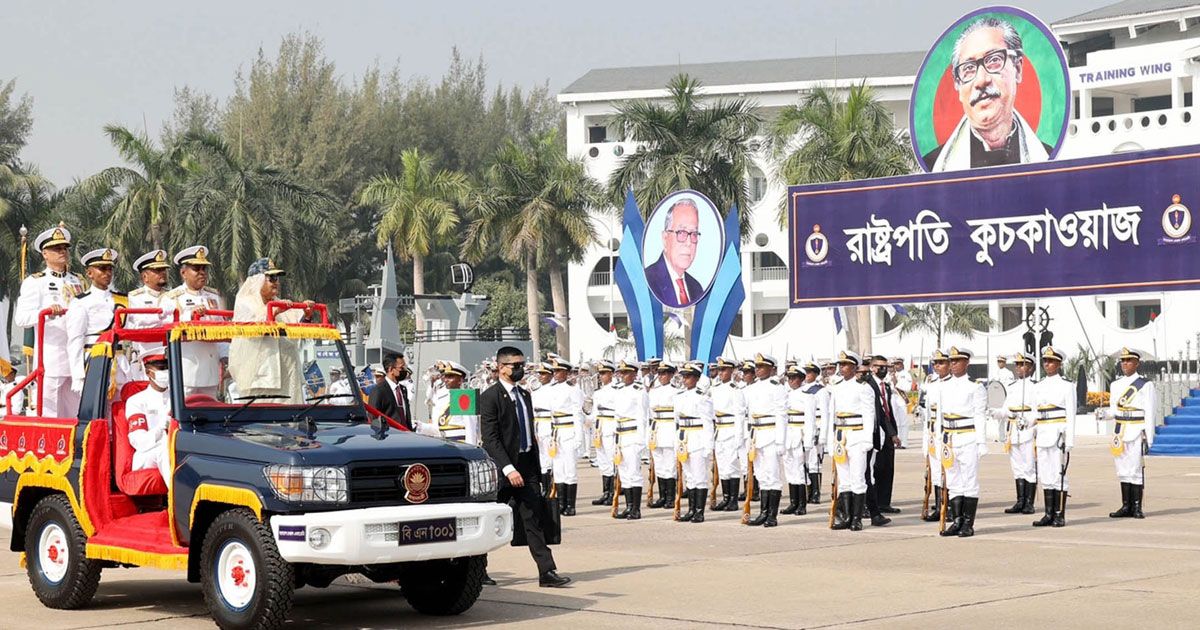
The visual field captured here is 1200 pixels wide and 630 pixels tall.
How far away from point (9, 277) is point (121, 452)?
47.4 meters

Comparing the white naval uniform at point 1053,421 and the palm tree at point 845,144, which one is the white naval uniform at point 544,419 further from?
the palm tree at point 845,144

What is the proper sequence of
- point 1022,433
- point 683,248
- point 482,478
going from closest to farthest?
point 482,478, point 1022,433, point 683,248

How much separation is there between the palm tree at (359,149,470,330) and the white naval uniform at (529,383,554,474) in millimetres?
35553

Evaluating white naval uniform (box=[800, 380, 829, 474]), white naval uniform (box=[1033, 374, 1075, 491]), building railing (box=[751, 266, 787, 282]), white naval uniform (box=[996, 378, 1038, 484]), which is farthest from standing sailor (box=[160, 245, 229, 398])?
building railing (box=[751, 266, 787, 282])

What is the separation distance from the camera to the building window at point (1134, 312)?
195 feet

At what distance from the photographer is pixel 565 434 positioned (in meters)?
20.6

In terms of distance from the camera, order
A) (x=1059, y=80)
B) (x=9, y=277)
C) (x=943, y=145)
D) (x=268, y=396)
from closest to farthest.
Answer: (x=268, y=396), (x=1059, y=80), (x=943, y=145), (x=9, y=277)

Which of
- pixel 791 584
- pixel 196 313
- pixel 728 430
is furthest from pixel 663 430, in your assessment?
pixel 196 313

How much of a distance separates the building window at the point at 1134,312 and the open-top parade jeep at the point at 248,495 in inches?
2053

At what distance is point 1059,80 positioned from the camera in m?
28.6

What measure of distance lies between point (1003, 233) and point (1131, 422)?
8840 millimetres

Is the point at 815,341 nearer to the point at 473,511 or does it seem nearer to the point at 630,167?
the point at 630,167

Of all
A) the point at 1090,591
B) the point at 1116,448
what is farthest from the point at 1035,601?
the point at 1116,448

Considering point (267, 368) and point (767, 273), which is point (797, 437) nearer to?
point (267, 368)
